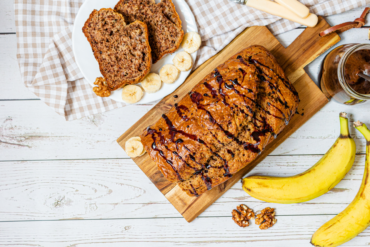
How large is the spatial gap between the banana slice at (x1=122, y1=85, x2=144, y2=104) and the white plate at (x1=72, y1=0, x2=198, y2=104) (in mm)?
54

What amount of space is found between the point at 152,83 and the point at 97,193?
1263 mm

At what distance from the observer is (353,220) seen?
222 cm

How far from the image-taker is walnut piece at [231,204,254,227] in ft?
7.79

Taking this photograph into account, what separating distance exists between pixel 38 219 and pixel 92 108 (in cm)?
128

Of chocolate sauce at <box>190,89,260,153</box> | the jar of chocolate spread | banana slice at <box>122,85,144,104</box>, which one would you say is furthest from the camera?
banana slice at <box>122,85,144,104</box>

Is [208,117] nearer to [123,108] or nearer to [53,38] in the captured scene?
[123,108]

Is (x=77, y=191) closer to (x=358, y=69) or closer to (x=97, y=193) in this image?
(x=97, y=193)

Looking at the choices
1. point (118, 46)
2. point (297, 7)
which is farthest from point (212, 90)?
point (297, 7)

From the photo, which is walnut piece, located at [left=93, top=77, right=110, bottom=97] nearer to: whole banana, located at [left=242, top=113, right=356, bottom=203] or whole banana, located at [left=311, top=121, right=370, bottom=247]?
whole banana, located at [left=242, top=113, right=356, bottom=203]

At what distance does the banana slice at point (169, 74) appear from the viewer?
220cm

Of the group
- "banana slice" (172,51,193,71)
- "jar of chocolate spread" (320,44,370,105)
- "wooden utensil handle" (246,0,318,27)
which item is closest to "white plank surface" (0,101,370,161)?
"banana slice" (172,51,193,71)

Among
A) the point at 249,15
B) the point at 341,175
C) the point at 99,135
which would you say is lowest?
the point at 99,135

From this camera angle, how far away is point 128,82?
2.20 meters

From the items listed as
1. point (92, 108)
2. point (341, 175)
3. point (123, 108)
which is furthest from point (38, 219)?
point (341, 175)
